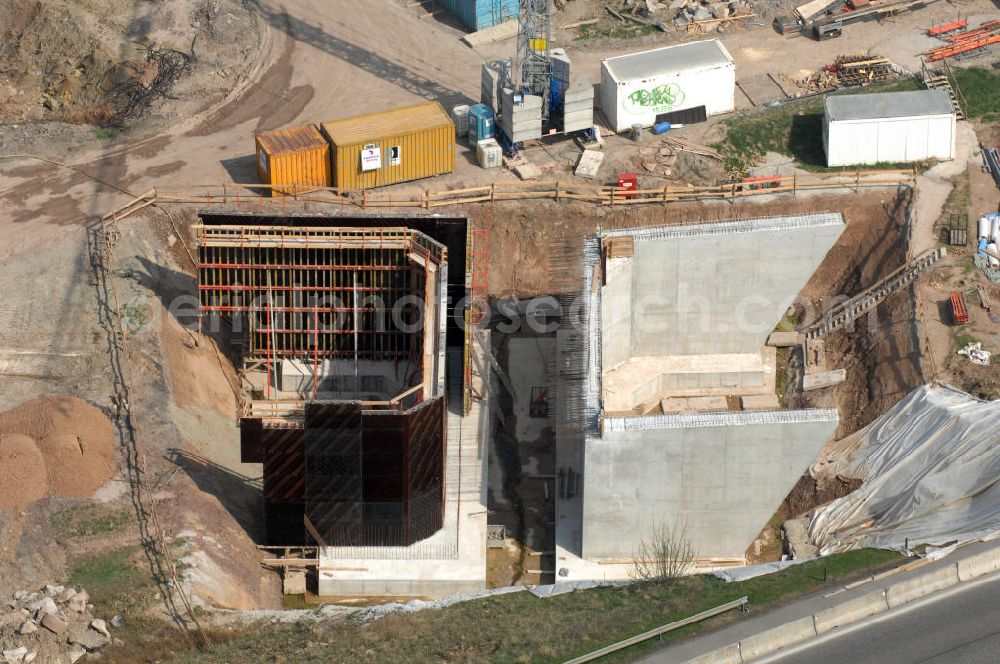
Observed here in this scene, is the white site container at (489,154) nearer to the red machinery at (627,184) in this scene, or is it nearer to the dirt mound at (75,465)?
the red machinery at (627,184)

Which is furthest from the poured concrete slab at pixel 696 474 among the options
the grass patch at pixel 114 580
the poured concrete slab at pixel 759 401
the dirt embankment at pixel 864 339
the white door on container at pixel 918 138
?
the white door on container at pixel 918 138

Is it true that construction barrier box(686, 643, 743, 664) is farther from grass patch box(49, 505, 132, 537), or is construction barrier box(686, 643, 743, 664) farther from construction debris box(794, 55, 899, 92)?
construction debris box(794, 55, 899, 92)

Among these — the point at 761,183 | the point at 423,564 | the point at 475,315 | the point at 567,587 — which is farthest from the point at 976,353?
the point at 423,564

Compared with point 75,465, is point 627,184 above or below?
above

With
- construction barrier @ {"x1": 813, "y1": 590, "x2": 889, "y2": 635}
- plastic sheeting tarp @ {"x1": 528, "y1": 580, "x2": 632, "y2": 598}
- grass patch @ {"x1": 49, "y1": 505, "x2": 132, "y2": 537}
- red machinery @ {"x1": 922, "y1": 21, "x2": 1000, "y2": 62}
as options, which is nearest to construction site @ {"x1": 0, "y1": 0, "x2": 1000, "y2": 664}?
grass patch @ {"x1": 49, "y1": 505, "x2": 132, "y2": 537}

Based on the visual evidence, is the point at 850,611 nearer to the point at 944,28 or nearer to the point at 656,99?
the point at 656,99

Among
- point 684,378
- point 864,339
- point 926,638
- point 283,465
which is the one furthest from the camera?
point 864,339
